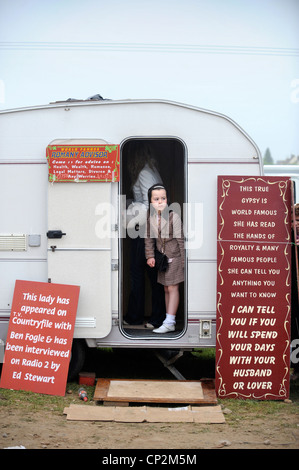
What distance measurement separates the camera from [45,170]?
6.72 m

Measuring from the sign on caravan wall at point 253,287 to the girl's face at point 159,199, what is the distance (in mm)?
Result: 740

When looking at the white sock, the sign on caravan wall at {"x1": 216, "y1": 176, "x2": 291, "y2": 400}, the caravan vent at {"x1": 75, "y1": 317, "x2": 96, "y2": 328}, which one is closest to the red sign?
the caravan vent at {"x1": 75, "y1": 317, "x2": 96, "y2": 328}

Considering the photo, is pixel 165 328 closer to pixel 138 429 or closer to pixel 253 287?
pixel 253 287

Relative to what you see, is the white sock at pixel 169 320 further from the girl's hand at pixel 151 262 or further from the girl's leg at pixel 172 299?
the girl's hand at pixel 151 262

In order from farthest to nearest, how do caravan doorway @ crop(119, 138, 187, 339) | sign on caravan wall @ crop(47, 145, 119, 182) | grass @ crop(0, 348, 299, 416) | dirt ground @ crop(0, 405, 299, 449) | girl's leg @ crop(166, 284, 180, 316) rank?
caravan doorway @ crop(119, 138, 187, 339), girl's leg @ crop(166, 284, 180, 316), sign on caravan wall @ crop(47, 145, 119, 182), grass @ crop(0, 348, 299, 416), dirt ground @ crop(0, 405, 299, 449)

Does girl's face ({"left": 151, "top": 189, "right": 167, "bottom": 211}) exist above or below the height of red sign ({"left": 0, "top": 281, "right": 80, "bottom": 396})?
above

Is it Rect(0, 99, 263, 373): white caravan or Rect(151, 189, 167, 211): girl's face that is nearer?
Rect(0, 99, 263, 373): white caravan

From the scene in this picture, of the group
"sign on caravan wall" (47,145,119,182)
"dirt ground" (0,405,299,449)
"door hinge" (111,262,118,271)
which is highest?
"sign on caravan wall" (47,145,119,182)

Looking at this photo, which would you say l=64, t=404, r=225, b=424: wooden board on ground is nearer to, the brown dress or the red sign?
the red sign

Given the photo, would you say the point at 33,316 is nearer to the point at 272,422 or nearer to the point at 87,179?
the point at 87,179

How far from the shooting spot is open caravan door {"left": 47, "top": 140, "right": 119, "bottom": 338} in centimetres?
662

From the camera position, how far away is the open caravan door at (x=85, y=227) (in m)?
6.62

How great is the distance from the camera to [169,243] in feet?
23.0
